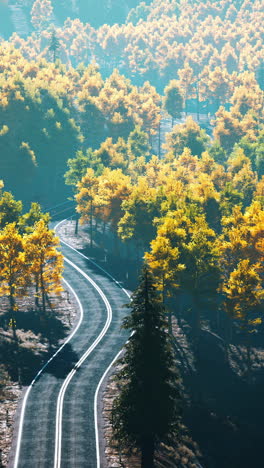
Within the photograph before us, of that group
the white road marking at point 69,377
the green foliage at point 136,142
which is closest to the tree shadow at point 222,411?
the white road marking at point 69,377

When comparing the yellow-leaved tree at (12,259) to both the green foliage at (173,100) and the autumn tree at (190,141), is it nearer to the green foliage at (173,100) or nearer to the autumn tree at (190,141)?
the autumn tree at (190,141)

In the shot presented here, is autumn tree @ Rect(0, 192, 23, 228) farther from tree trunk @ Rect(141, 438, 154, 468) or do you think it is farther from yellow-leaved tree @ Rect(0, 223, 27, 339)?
tree trunk @ Rect(141, 438, 154, 468)

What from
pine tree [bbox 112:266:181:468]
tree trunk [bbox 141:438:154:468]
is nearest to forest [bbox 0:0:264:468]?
pine tree [bbox 112:266:181:468]

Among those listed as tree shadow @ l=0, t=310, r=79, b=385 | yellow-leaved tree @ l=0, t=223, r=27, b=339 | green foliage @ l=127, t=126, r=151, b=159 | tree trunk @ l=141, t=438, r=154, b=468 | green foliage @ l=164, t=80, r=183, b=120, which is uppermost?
green foliage @ l=164, t=80, r=183, b=120

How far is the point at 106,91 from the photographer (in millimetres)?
166000

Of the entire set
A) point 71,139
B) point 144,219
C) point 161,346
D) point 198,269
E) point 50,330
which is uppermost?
point 71,139

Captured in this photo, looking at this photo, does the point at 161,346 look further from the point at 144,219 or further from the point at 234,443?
the point at 144,219

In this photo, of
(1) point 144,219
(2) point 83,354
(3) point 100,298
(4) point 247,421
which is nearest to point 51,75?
(1) point 144,219

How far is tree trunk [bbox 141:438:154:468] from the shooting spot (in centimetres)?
3994

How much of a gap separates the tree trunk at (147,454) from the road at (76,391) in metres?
3.68

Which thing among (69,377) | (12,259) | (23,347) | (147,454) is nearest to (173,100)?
(12,259)

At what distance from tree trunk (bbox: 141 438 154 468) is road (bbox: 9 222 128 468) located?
3.68 meters

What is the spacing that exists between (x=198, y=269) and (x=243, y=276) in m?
7.10

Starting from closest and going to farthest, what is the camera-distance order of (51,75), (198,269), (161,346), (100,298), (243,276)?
(161,346), (243,276), (198,269), (100,298), (51,75)
